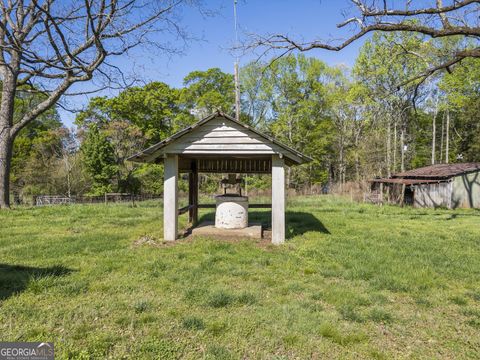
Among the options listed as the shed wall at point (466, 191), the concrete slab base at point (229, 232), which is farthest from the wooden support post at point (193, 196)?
the shed wall at point (466, 191)

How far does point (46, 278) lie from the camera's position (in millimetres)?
4770

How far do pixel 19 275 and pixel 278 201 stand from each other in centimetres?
560

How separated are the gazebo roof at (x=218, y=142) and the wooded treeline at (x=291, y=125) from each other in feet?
69.6

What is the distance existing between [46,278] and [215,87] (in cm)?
3167

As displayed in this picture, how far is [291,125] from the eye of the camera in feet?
114

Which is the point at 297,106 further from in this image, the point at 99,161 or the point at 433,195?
the point at 99,161

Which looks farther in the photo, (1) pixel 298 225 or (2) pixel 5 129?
(2) pixel 5 129

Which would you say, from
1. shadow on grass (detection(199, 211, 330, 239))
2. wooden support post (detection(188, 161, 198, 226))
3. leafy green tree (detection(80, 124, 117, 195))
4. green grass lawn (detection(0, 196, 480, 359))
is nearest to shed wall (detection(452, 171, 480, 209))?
shadow on grass (detection(199, 211, 330, 239))

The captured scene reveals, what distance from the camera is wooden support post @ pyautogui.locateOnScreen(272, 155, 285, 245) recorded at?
785cm

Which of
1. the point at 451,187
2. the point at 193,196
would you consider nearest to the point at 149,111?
the point at 193,196

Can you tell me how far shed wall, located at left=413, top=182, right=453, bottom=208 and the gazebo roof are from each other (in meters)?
17.3

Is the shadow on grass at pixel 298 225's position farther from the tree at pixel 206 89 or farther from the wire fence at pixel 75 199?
the tree at pixel 206 89

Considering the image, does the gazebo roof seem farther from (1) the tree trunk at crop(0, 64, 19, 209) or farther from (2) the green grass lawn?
(1) the tree trunk at crop(0, 64, 19, 209)

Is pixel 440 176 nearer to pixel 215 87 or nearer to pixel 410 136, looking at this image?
pixel 410 136
